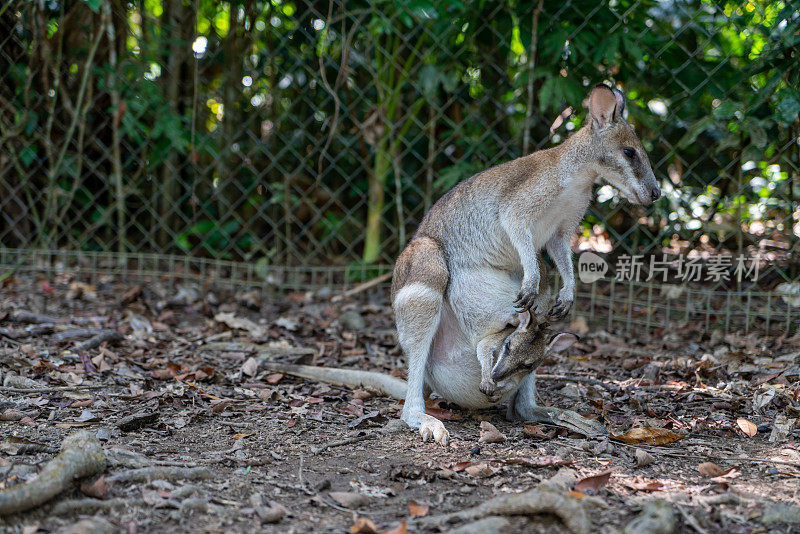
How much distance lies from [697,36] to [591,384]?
268 cm

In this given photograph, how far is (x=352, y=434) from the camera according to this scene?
11.0ft

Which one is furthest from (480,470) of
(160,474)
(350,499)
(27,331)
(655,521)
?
(27,331)

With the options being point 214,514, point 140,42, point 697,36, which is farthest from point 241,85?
point 214,514

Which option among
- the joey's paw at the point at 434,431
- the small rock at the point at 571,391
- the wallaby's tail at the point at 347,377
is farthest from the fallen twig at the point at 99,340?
the small rock at the point at 571,391

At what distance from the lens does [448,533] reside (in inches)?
87.2

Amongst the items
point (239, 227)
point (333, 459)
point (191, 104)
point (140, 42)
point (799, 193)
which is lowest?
point (333, 459)

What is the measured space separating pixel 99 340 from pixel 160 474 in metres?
2.23

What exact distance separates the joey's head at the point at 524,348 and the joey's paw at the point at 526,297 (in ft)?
0.11

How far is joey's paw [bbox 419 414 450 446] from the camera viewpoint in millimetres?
3240

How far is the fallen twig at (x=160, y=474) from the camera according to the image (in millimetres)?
2557

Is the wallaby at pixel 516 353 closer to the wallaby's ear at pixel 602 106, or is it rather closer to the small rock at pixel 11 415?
the wallaby's ear at pixel 602 106

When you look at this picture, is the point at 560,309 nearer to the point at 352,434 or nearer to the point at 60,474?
the point at 352,434

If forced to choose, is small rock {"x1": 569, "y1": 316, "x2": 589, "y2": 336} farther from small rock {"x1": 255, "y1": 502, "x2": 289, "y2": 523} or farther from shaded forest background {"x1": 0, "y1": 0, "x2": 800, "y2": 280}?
small rock {"x1": 255, "y1": 502, "x2": 289, "y2": 523}

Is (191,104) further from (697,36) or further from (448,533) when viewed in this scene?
(448,533)
